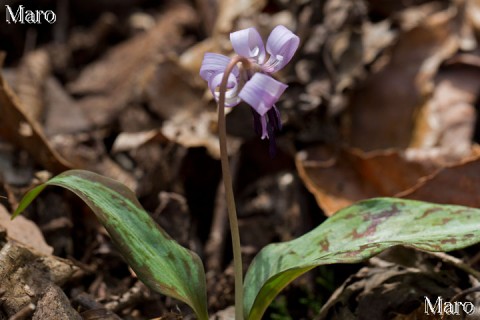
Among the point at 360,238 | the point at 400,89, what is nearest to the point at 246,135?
the point at 400,89

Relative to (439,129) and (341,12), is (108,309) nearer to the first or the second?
(439,129)

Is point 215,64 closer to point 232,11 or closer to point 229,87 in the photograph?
point 229,87

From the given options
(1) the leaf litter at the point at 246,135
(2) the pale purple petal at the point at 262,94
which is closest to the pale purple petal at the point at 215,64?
(2) the pale purple petal at the point at 262,94

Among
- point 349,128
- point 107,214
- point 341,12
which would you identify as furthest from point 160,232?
point 341,12

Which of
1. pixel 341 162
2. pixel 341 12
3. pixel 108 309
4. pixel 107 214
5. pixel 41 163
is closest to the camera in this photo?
pixel 107 214

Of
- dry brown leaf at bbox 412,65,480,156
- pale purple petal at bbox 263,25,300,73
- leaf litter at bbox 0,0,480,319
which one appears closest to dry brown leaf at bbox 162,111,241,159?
leaf litter at bbox 0,0,480,319

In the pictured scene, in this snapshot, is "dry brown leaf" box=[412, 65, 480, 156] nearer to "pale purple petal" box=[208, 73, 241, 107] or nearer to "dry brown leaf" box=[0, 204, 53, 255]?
"pale purple petal" box=[208, 73, 241, 107]
